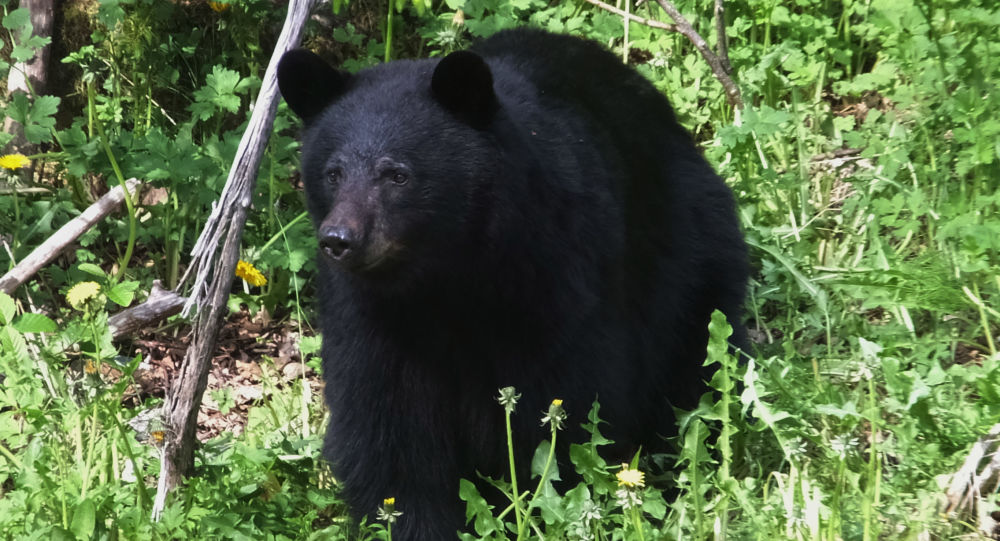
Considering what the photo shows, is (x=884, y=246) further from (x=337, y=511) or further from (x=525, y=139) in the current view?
(x=337, y=511)

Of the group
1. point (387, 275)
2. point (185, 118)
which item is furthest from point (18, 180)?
point (387, 275)

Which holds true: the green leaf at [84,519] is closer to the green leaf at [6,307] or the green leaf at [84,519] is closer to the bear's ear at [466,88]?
the green leaf at [6,307]

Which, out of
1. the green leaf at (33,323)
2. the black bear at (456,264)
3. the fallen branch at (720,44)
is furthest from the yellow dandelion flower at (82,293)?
the fallen branch at (720,44)

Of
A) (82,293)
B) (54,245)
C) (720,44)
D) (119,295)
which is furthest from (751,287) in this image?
(54,245)

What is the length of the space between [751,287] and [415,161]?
1929 mm

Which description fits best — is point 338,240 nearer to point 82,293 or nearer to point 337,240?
point 337,240

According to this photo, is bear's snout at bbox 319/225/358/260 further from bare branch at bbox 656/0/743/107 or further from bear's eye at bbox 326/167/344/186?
bare branch at bbox 656/0/743/107

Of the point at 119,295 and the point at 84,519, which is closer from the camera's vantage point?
the point at 84,519

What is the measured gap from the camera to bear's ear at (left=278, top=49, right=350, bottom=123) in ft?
10.6

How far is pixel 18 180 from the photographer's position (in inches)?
194

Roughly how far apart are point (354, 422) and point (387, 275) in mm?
543

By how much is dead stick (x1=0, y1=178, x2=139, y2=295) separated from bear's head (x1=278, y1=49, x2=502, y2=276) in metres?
1.47

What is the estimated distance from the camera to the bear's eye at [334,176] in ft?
10.3

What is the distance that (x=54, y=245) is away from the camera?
4266 millimetres
